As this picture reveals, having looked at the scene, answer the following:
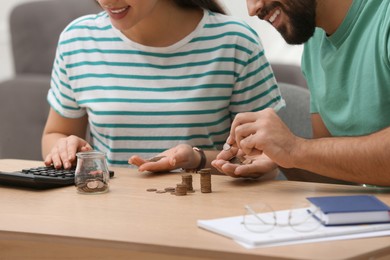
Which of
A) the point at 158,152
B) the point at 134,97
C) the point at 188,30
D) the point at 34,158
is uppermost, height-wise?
the point at 188,30

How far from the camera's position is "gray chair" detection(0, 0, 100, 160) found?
3.43m

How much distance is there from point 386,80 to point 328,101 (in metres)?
0.23

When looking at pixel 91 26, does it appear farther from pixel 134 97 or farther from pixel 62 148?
pixel 62 148

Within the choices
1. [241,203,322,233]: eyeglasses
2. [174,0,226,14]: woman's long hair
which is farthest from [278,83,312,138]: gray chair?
[241,203,322,233]: eyeglasses

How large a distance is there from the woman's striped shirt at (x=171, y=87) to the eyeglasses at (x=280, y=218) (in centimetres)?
75

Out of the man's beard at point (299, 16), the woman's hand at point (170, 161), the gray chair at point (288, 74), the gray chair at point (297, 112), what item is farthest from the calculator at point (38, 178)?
the gray chair at point (288, 74)

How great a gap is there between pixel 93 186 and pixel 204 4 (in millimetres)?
793

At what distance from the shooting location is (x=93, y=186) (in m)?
1.88

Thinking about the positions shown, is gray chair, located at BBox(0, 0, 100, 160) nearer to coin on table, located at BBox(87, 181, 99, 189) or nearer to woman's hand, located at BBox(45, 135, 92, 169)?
woman's hand, located at BBox(45, 135, 92, 169)

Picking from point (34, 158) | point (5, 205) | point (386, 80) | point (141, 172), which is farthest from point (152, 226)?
point (34, 158)

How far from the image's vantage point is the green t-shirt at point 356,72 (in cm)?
196

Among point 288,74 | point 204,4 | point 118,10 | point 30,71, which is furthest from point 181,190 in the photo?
point 30,71

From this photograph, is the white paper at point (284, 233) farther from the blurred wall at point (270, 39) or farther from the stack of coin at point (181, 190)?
the blurred wall at point (270, 39)

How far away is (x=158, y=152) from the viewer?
2395 mm
